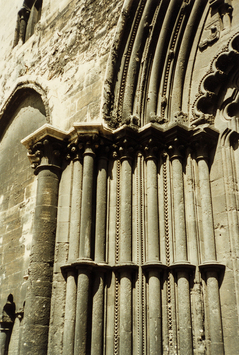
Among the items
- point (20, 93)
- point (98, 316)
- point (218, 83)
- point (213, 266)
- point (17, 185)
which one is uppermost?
point (20, 93)

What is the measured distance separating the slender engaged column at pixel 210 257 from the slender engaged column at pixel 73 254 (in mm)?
1468

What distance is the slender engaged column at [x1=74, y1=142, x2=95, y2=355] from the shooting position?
4.57 m

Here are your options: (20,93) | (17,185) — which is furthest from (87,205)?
(20,93)

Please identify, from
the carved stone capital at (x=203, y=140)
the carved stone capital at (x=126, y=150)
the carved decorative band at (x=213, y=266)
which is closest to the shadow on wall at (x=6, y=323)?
the carved stone capital at (x=126, y=150)

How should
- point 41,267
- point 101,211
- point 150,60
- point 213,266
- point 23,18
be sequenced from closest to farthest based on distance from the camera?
1. point 213,266
2. point 41,267
3. point 101,211
4. point 150,60
5. point 23,18

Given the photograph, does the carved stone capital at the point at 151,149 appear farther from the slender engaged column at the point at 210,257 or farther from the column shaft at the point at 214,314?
the column shaft at the point at 214,314

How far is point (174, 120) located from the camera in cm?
562

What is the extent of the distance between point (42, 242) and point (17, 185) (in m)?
2.73

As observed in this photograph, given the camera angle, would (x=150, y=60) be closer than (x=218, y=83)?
No

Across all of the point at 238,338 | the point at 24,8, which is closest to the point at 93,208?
the point at 238,338

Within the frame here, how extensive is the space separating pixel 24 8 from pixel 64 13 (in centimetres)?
230

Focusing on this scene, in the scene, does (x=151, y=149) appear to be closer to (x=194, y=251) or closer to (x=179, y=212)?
(x=179, y=212)

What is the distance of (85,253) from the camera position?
193 inches

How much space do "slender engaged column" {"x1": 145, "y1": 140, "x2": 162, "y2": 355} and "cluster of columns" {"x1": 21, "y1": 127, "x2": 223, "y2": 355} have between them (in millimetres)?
10
